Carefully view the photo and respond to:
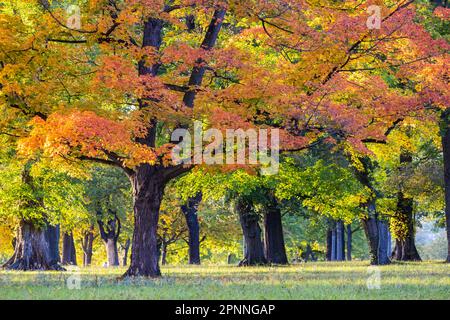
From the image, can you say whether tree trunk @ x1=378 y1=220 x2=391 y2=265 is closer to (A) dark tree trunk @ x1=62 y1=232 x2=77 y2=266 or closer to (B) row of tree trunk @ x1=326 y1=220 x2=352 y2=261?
(B) row of tree trunk @ x1=326 y1=220 x2=352 y2=261

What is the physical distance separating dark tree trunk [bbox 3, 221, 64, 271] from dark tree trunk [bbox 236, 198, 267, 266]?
362 inches

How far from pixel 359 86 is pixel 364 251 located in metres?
65.2

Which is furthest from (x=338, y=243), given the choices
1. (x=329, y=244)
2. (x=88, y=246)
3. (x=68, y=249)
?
(x=68, y=249)

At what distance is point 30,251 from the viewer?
120 feet

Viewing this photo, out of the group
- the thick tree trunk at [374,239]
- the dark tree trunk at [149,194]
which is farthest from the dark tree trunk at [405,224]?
the dark tree trunk at [149,194]

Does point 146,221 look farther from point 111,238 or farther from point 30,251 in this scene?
point 111,238

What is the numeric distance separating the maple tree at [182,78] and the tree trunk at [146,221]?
0.03 m

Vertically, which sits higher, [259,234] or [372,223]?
[372,223]

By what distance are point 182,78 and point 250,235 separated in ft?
49.4

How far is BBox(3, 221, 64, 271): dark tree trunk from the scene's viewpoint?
119 feet

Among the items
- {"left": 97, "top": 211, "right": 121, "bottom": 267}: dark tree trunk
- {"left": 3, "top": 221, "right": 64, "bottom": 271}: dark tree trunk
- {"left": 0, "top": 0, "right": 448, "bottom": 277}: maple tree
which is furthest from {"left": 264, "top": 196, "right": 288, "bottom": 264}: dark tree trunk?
{"left": 97, "top": 211, "right": 121, "bottom": 267}: dark tree trunk
